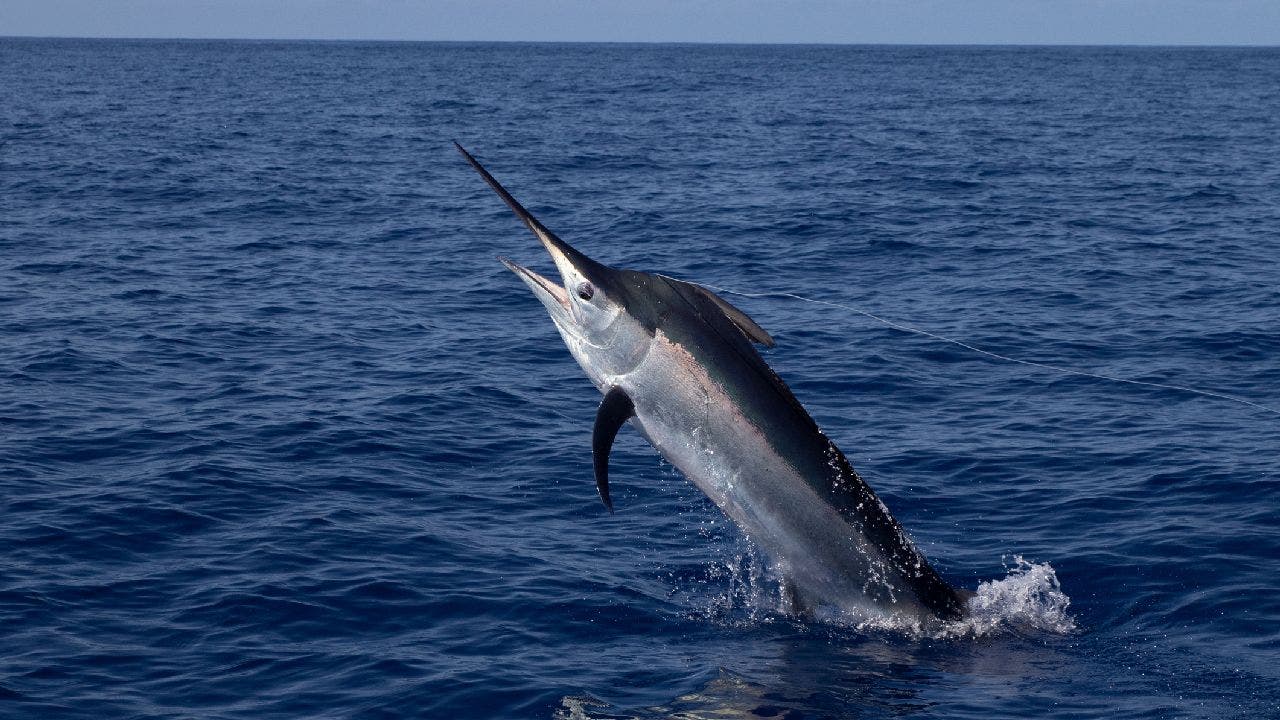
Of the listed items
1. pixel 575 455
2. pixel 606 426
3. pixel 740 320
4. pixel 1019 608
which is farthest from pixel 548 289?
pixel 575 455

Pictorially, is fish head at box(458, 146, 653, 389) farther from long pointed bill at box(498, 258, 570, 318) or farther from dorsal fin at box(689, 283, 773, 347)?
dorsal fin at box(689, 283, 773, 347)

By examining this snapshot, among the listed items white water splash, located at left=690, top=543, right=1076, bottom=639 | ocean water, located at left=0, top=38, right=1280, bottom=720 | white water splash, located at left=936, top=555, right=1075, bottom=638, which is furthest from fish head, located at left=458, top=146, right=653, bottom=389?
white water splash, located at left=936, top=555, right=1075, bottom=638

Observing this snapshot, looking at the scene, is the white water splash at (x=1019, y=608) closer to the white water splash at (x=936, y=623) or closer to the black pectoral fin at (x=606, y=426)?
the white water splash at (x=936, y=623)

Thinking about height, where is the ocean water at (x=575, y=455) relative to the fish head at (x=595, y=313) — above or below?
below

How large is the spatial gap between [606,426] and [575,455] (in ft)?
24.7

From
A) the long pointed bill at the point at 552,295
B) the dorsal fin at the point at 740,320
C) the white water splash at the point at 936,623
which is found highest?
the long pointed bill at the point at 552,295

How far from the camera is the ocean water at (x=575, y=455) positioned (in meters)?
11.2

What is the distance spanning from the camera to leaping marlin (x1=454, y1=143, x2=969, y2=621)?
9.94 metres

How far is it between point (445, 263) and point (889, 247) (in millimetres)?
10279

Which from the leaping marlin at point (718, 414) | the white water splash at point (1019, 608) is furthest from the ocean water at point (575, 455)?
the leaping marlin at point (718, 414)

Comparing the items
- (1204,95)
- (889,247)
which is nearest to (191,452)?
(889,247)

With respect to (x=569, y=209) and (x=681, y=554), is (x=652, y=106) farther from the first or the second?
(x=681, y=554)

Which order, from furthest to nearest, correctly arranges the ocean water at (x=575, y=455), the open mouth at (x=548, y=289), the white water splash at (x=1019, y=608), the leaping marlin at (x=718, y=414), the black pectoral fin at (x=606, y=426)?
the white water splash at (x=1019, y=608), the ocean water at (x=575, y=455), the open mouth at (x=548, y=289), the leaping marlin at (x=718, y=414), the black pectoral fin at (x=606, y=426)

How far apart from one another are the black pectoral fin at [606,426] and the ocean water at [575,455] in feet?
6.24
